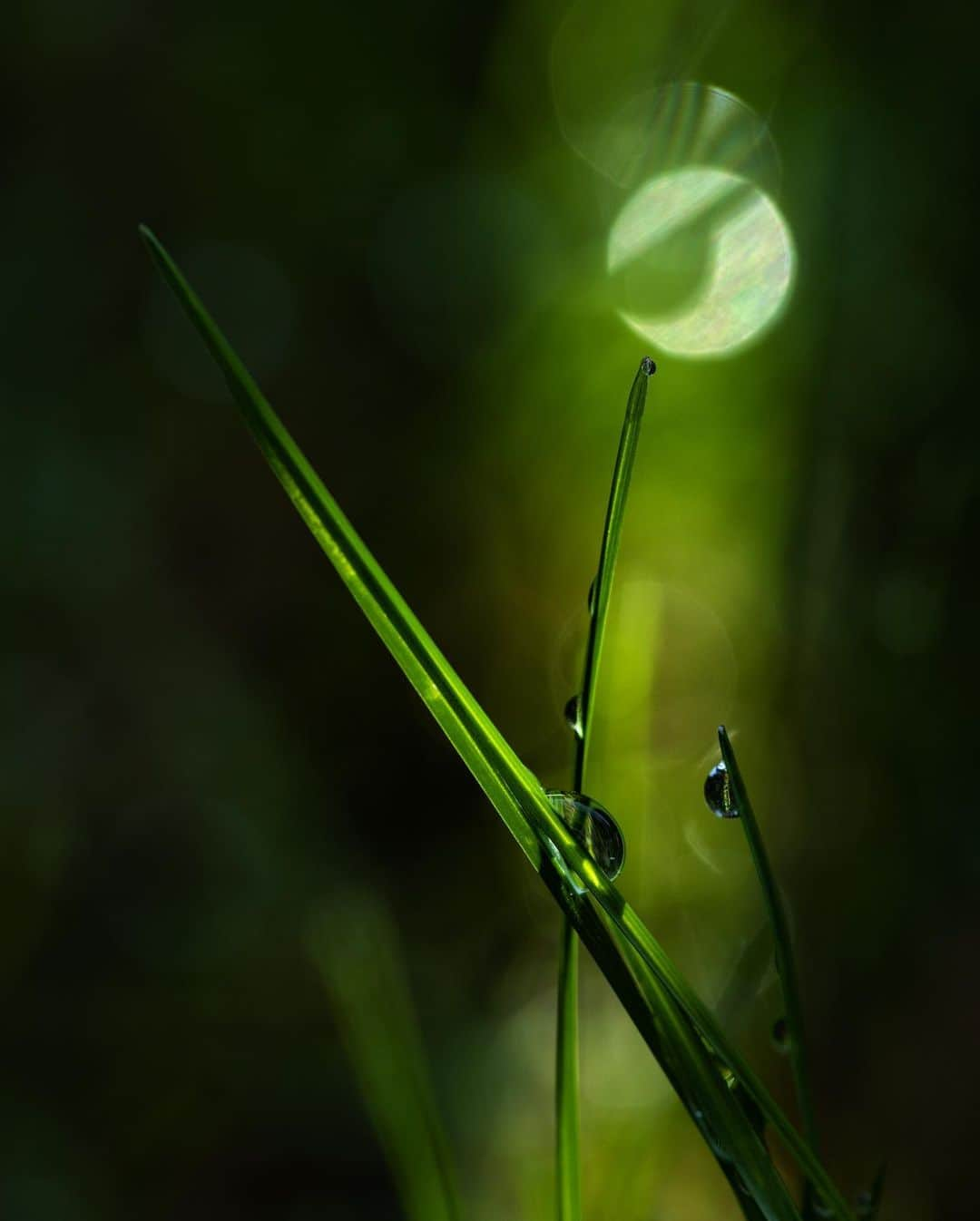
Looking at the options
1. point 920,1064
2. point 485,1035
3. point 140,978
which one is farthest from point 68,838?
point 920,1064

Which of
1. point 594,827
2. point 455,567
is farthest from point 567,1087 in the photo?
point 455,567

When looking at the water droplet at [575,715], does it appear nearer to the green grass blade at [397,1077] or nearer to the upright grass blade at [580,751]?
the upright grass blade at [580,751]

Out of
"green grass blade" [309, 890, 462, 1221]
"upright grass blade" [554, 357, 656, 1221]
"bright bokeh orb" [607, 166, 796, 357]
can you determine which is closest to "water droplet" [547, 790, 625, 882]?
"upright grass blade" [554, 357, 656, 1221]

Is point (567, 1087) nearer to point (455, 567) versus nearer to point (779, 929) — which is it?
point (779, 929)

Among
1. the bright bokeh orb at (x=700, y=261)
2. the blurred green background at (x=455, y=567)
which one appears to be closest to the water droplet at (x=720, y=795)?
the blurred green background at (x=455, y=567)

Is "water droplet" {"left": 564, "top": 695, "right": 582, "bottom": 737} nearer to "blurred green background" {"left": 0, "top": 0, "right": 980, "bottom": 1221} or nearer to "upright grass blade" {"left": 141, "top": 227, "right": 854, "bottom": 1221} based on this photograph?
"upright grass blade" {"left": 141, "top": 227, "right": 854, "bottom": 1221}

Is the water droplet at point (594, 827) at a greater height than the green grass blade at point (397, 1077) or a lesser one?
greater
